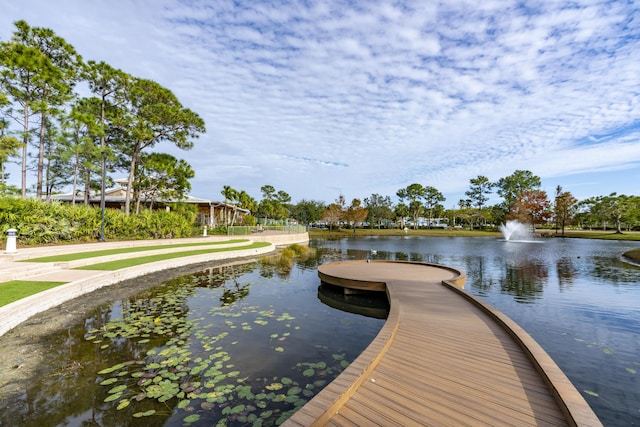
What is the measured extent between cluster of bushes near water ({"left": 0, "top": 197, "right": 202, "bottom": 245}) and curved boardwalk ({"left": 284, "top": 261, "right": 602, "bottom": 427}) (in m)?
18.5

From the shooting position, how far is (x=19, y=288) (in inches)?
290

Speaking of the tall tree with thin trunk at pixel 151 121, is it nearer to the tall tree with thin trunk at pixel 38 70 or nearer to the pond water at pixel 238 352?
the tall tree with thin trunk at pixel 38 70

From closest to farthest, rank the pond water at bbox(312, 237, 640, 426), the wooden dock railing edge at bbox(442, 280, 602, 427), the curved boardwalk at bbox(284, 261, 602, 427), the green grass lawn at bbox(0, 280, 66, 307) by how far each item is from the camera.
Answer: the wooden dock railing edge at bbox(442, 280, 602, 427) < the curved boardwalk at bbox(284, 261, 602, 427) < the pond water at bbox(312, 237, 640, 426) < the green grass lawn at bbox(0, 280, 66, 307)

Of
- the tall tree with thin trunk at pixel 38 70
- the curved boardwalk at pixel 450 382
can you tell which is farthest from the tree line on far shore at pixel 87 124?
the curved boardwalk at pixel 450 382

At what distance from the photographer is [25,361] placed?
15.1 feet

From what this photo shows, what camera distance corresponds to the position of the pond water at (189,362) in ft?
11.4

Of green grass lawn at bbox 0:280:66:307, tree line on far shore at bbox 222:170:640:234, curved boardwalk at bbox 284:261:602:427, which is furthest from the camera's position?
tree line on far shore at bbox 222:170:640:234

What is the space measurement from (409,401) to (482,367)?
1.41 m

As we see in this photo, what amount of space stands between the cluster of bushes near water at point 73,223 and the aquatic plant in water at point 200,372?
496 inches

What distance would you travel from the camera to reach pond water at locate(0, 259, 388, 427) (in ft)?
11.4

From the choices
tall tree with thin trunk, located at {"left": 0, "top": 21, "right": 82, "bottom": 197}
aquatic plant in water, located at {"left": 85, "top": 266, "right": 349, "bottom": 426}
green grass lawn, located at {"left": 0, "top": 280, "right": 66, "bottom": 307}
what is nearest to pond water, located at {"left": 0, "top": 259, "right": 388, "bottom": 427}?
aquatic plant in water, located at {"left": 85, "top": 266, "right": 349, "bottom": 426}

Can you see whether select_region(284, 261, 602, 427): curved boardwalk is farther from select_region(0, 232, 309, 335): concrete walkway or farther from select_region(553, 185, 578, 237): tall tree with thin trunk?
select_region(553, 185, 578, 237): tall tree with thin trunk

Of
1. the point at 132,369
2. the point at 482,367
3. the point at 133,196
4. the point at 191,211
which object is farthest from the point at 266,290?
the point at 133,196

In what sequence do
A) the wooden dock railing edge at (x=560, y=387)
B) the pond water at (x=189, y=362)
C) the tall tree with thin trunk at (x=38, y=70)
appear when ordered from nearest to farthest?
the wooden dock railing edge at (x=560, y=387) < the pond water at (x=189, y=362) < the tall tree with thin trunk at (x=38, y=70)
